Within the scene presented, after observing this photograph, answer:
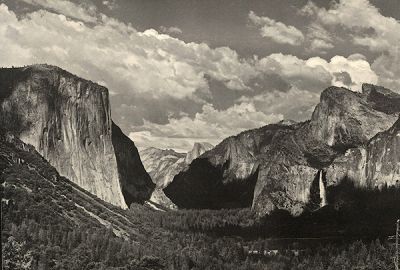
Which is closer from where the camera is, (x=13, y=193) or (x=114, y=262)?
(x=114, y=262)

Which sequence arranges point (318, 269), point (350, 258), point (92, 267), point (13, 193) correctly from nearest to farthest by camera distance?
1. point (92, 267)
2. point (13, 193)
3. point (318, 269)
4. point (350, 258)

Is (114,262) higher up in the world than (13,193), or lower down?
lower down

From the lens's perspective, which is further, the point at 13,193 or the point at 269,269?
the point at 269,269

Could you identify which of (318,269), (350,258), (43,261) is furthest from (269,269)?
(43,261)

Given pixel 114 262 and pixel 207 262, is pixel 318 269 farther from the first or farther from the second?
Result: pixel 114 262

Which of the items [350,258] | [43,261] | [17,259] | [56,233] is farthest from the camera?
[350,258]

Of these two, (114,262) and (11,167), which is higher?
(11,167)

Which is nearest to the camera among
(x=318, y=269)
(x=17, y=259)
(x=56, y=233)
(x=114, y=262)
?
(x=17, y=259)

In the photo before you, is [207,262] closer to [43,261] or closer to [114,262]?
[114,262]

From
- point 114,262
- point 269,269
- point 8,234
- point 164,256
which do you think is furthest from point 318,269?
point 8,234
